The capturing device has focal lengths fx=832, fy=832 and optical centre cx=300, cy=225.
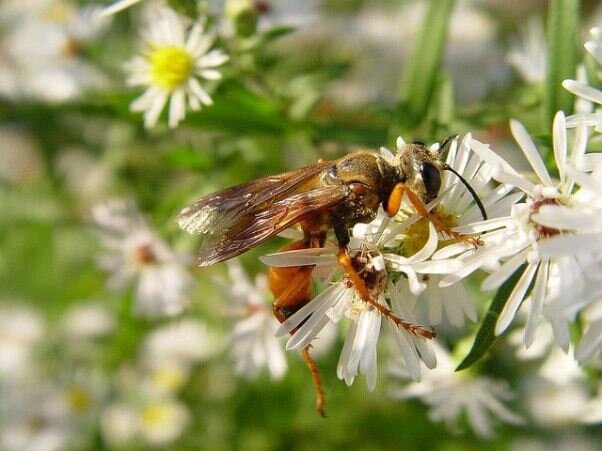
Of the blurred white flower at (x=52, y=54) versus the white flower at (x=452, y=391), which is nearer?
the white flower at (x=452, y=391)

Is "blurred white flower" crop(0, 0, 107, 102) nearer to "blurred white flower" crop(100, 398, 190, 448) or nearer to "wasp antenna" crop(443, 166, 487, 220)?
"blurred white flower" crop(100, 398, 190, 448)

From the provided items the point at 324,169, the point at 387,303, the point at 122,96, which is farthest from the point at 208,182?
the point at 387,303

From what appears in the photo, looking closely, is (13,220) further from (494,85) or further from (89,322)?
(494,85)

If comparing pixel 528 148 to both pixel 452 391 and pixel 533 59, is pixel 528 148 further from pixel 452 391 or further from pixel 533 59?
pixel 533 59

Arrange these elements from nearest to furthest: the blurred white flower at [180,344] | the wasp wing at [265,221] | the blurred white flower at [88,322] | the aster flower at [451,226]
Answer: the aster flower at [451,226] < the wasp wing at [265,221] < the blurred white flower at [180,344] < the blurred white flower at [88,322]

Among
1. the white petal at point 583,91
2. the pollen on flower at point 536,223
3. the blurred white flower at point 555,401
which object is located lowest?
the blurred white flower at point 555,401

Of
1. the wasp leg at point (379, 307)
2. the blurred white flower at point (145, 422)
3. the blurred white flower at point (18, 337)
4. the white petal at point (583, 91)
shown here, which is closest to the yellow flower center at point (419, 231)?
the wasp leg at point (379, 307)

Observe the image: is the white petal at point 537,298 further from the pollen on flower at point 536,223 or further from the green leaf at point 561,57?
the green leaf at point 561,57
